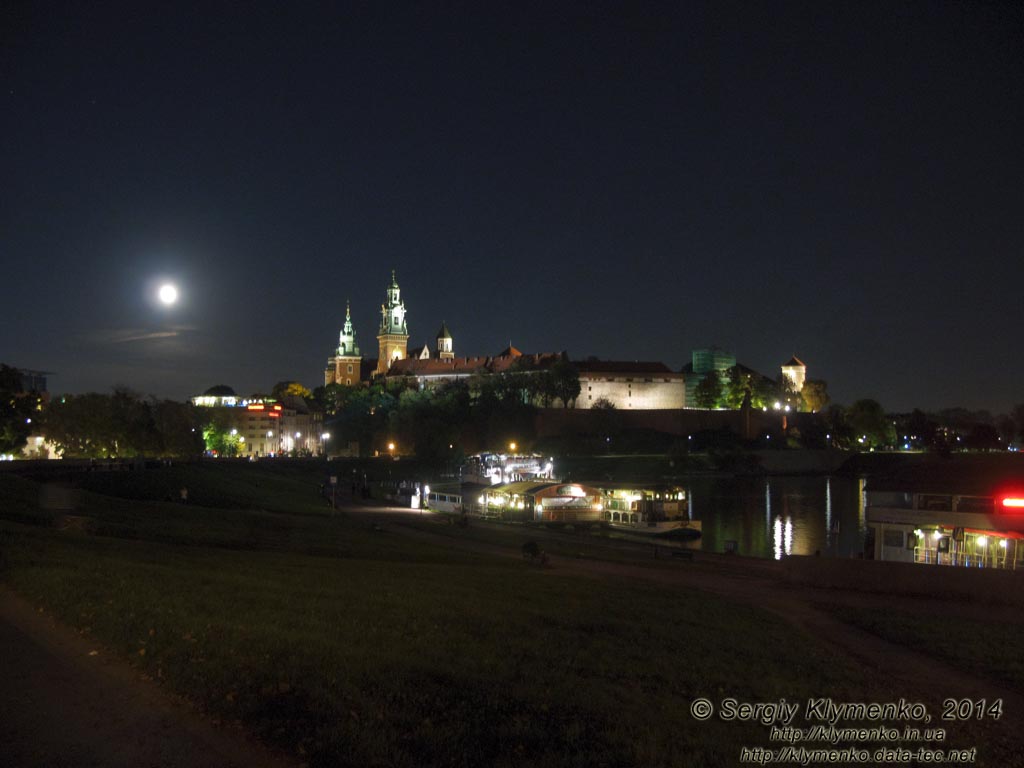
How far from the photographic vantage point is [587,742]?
26.6 ft

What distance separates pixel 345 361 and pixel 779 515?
137769 millimetres

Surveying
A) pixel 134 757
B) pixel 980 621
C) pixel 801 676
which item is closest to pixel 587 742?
pixel 134 757

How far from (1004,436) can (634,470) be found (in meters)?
93.7

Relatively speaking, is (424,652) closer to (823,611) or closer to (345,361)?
(823,611)

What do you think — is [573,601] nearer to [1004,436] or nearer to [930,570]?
[930,570]

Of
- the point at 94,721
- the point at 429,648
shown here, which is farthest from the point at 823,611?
the point at 94,721

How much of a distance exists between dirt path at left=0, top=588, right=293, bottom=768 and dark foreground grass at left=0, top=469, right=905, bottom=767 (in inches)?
11.3

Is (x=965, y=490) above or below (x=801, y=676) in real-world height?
above

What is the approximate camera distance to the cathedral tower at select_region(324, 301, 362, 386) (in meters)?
190

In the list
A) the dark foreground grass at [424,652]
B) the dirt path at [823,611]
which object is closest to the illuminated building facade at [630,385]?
the dirt path at [823,611]

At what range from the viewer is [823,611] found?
19.1 metres

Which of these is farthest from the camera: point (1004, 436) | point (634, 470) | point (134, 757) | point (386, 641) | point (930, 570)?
point (1004, 436)

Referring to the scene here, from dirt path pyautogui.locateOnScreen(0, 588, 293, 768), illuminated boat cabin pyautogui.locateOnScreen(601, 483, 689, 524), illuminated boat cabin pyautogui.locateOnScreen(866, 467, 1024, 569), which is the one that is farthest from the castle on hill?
dirt path pyautogui.locateOnScreen(0, 588, 293, 768)

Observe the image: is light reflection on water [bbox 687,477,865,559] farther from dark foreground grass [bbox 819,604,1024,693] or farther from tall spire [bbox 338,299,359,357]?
tall spire [bbox 338,299,359,357]
